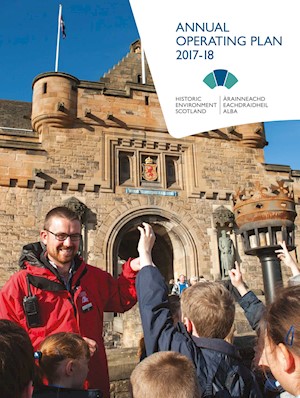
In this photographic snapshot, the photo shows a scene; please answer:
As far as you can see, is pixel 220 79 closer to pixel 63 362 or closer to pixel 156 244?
pixel 63 362

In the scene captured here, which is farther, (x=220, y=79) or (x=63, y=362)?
(x=63, y=362)

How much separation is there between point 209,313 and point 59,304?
94 cm

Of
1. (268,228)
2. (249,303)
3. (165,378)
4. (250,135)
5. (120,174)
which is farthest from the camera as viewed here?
(250,135)

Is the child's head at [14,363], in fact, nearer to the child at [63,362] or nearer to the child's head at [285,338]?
the child at [63,362]

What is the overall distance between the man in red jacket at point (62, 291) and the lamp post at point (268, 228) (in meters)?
2.59

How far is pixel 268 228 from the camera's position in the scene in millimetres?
4656

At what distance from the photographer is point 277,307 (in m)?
1.29

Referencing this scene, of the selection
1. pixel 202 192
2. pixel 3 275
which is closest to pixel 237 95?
pixel 3 275

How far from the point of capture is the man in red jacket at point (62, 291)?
2194mm

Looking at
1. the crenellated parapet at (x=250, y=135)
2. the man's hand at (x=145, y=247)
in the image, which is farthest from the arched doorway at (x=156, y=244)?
the man's hand at (x=145, y=247)

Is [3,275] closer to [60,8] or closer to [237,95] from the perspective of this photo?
[237,95]

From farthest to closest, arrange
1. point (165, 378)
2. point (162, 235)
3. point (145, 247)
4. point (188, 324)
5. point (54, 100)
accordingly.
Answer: point (162, 235)
point (54, 100)
point (145, 247)
point (188, 324)
point (165, 378)

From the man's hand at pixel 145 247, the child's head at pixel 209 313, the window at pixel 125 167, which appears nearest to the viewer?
the child's head at pixel 209 313

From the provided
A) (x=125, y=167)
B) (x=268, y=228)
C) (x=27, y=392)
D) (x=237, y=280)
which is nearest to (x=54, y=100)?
(x=125, y=167)
